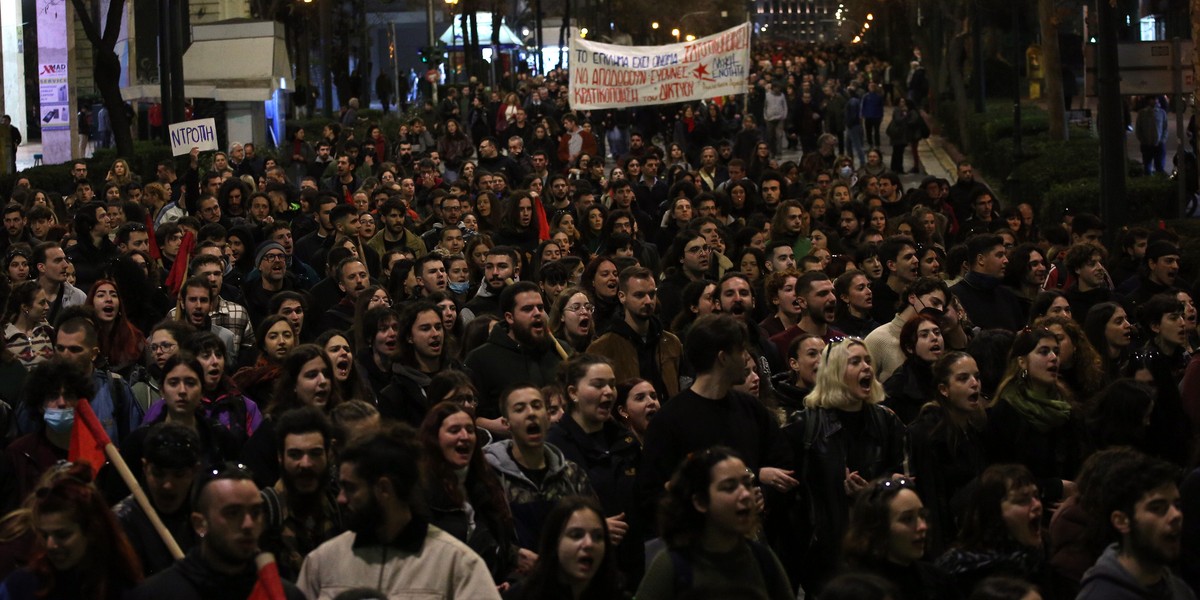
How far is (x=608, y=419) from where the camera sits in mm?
7945

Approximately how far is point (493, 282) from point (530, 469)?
4536mm

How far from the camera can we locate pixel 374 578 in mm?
5734

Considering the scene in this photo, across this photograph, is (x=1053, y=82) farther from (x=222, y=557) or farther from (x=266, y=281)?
(x=222, y=557)

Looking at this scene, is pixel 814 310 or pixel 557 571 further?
pixel 814 310

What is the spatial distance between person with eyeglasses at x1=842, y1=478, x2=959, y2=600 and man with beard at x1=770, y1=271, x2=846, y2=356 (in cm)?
365

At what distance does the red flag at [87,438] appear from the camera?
7.27 m

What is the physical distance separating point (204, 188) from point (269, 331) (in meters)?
10.7

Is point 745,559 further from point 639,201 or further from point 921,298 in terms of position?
point 639,201

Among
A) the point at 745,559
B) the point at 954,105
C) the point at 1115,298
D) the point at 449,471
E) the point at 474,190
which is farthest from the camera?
the point at 954,105

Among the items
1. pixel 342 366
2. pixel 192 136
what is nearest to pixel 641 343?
pixel 342 366

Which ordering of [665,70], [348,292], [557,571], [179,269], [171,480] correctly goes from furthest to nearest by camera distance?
[665,70] → [179,269] → [348,292] → [171,480] → [557,571]

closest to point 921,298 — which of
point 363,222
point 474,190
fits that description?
point 363,222

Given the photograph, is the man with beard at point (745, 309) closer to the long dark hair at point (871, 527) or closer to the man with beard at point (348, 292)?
the man with beard at point (348, 292)

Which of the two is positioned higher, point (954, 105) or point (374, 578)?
point (954, 105)
